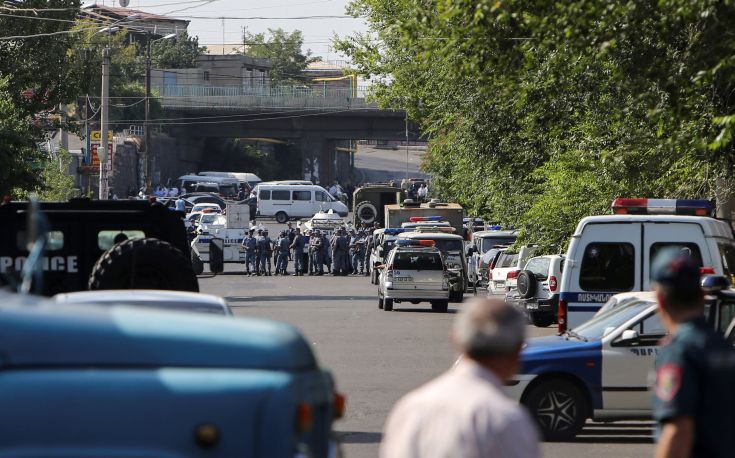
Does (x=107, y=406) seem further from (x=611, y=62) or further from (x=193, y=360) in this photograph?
(x=611, y=62)

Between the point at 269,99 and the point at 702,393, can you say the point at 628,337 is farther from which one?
the point at 269,99

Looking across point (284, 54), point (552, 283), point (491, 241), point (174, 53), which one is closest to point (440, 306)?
point (552, 283)

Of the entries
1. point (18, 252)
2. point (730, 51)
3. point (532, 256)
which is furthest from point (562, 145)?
point (18, 252)

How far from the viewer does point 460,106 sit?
113 feet

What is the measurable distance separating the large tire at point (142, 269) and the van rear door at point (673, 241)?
24.0 feet

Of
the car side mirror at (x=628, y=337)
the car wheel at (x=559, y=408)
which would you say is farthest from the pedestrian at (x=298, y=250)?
the car side mirror at (x=628, y=337)

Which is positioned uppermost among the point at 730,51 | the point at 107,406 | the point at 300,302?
the point at 730,51

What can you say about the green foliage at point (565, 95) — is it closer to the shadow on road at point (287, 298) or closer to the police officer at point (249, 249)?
the shadow on road at point (287, 298)

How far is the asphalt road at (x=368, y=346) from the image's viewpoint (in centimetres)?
1241

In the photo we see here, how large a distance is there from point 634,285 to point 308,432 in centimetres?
1394

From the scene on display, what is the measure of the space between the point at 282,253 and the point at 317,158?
51.8m

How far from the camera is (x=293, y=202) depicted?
3312 inches

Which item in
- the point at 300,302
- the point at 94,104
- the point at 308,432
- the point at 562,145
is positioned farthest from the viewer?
the point at 94,104

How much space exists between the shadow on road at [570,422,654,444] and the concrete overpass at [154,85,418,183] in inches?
3171
